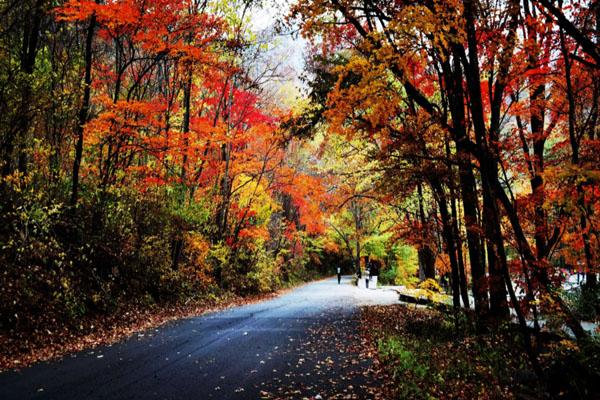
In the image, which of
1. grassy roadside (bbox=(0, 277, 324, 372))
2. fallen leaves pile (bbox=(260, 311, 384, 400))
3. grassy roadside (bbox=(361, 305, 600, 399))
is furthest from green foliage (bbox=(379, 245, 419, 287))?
fallen leaves pile (bbox=(260, 311, 384, 400))

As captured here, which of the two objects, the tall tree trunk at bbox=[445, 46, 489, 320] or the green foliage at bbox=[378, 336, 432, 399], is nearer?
the green foliage at bbox=[378, 336, 432, 399]

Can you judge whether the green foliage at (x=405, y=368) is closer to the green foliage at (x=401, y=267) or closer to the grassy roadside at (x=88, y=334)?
the grassy roadside at (x=88, y=334)

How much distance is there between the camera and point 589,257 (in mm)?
9883

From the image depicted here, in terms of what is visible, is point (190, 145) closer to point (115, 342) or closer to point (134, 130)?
point (134, 130)

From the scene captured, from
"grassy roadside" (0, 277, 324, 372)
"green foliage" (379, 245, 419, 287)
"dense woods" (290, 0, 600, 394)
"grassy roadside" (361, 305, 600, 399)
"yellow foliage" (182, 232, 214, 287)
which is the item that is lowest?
"green foliage" (379, 245, 419, 287)

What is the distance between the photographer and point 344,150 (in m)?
17.0

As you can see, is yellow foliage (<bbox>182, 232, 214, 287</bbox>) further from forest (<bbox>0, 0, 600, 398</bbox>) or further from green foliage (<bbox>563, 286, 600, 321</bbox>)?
green foliage (<bbox>563, 286, 600, 321</bbox>)

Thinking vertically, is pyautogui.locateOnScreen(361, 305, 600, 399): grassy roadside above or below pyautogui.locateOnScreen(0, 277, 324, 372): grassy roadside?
below

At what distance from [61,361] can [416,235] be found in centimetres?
869

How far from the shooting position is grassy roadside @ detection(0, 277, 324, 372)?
719 cm

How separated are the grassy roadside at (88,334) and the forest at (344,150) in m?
0.07

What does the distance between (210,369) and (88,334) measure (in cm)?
418

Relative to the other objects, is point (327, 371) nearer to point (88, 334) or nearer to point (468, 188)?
point (468, 188)

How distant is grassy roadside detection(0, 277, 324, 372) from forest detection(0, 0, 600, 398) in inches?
2.6
